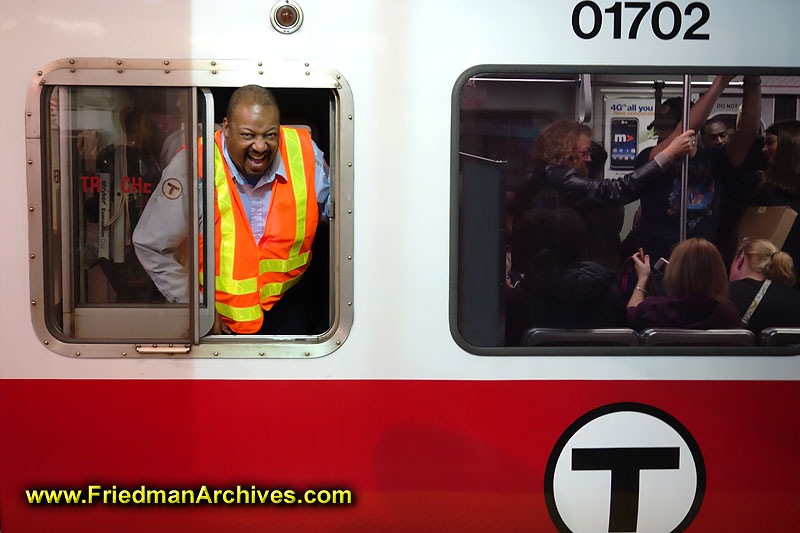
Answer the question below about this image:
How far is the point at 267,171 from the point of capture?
2.71m

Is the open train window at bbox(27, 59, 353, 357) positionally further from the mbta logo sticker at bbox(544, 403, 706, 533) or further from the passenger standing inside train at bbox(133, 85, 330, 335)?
the mbta logo sticker at bbox(544, 403, 706, 533)

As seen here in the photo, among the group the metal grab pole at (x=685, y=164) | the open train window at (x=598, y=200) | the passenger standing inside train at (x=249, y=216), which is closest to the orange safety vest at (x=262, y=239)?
the passenger standing inside train at (x=249, y=216)

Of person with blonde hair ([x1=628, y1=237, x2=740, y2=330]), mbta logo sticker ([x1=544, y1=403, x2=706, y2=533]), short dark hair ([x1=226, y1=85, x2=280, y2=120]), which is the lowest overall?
mbta logo sticker ([x1=544, y1=403, x2=706, y2=533])

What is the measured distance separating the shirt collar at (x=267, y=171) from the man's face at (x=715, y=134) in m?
1.51

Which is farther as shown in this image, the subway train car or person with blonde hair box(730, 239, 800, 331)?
person with blonde hair box(730, 239, 800, 331)

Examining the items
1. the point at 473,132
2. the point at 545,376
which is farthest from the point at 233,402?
the point at 473,132

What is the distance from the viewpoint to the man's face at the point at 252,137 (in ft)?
8.61

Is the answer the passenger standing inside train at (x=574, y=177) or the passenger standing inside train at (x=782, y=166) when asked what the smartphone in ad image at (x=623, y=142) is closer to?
the passenger standing inside train at (x=574, y=177)

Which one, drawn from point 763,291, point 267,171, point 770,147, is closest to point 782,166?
point 770,147

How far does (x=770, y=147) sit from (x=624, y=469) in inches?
49.5

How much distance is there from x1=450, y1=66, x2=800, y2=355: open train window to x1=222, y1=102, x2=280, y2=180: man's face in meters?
0.65

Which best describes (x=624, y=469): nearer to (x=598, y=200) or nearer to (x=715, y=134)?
(x=598, y=200)

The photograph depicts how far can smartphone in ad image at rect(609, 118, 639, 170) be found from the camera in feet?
8.61

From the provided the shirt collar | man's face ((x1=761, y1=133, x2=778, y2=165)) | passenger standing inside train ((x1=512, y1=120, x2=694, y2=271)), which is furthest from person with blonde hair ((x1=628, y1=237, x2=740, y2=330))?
the shirt collar
